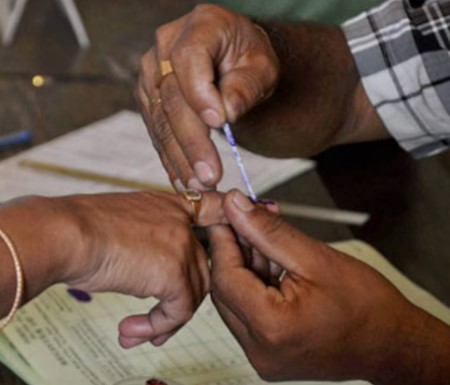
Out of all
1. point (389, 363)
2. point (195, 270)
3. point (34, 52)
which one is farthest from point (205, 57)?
point (34, 52)

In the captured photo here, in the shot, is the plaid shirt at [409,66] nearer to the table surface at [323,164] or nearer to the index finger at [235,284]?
the table surface at [323,164]

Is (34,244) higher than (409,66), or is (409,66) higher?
(34,244)

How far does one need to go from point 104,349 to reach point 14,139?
0.55m

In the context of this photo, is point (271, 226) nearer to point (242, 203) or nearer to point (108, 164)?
point (242, 203)

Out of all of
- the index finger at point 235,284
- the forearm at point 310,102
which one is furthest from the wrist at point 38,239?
the forearm at point 310,102

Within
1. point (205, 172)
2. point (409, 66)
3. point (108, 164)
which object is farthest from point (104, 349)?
point (409, 66)

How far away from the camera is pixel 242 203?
87 cm

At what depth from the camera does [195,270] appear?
0.89m

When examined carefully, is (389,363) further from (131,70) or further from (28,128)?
(131,70)

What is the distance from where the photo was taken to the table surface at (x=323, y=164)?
1258 mm

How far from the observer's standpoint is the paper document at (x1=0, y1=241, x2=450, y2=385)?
37.6 inches

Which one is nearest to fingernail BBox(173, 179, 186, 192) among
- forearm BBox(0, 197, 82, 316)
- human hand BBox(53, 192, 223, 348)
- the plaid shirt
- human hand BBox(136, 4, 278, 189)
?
human hand BBox(136, 4, 278, 189)

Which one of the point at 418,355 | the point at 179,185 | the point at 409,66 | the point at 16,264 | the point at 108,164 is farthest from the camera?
the point at 108,164

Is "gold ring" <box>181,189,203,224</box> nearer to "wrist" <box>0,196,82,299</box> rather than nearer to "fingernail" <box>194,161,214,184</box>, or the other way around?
"fingernail" <box>194,161,214,184</box>
